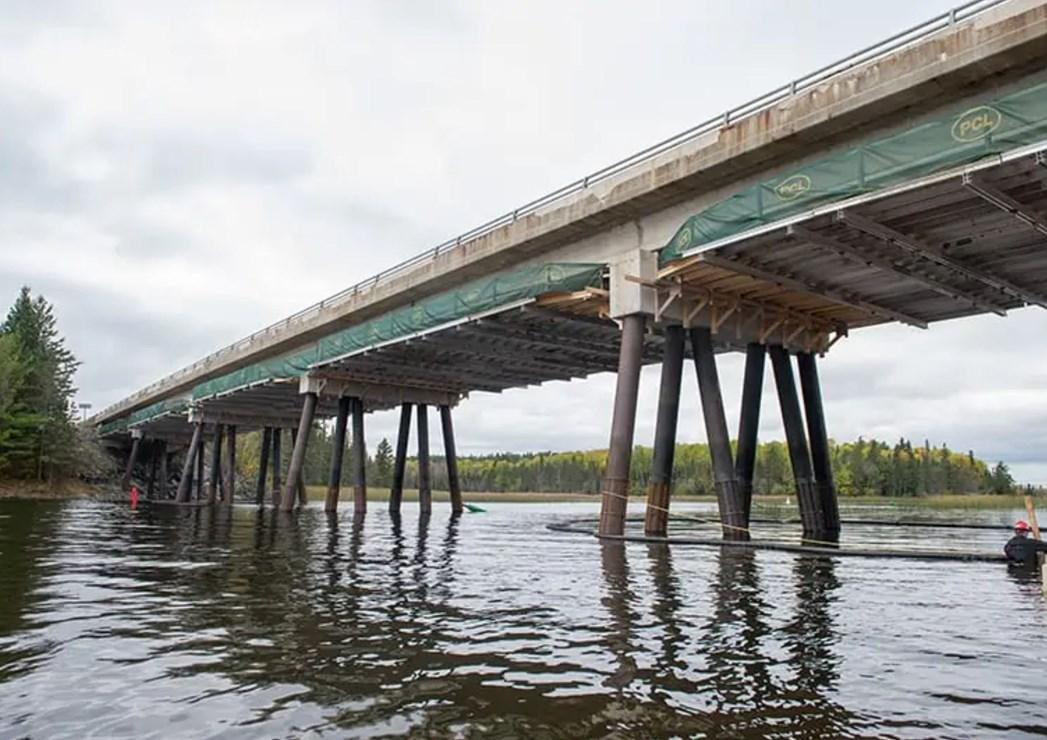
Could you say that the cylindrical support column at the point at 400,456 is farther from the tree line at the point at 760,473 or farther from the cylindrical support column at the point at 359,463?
the tree line at the point at 760,473

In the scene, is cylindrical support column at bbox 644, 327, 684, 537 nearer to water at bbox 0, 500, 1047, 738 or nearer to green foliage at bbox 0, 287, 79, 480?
water at bbox 0, 500, 1047, 738

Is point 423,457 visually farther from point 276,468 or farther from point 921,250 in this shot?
point 921,250

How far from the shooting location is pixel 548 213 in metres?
23.8

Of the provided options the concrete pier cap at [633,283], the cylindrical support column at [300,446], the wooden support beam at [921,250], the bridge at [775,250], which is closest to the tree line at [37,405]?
the cylindrical support column at [300,446]

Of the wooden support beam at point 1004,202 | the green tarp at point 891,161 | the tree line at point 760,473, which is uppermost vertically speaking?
the green tarp at point 891,161

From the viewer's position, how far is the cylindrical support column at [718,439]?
2080cm

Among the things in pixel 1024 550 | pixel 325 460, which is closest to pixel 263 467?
pixel 1024 550

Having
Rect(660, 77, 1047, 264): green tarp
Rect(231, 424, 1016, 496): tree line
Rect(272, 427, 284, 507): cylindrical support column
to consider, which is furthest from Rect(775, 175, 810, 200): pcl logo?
Rect(231, 424, 1016, 496): tree line

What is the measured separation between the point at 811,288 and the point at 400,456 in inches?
1143

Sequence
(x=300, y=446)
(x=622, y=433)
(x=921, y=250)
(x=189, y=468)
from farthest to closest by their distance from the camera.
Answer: (x=189, y=468), (x=300, y=446), (x=622, y=433), (x=921, y=250)

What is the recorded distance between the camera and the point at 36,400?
74.7 meters

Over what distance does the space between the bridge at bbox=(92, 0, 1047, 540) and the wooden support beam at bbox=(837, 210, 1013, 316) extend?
63 mm

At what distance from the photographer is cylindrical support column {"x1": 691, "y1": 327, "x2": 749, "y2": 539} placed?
2080 centimetres

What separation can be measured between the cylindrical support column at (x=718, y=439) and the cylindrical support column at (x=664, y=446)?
759mm
